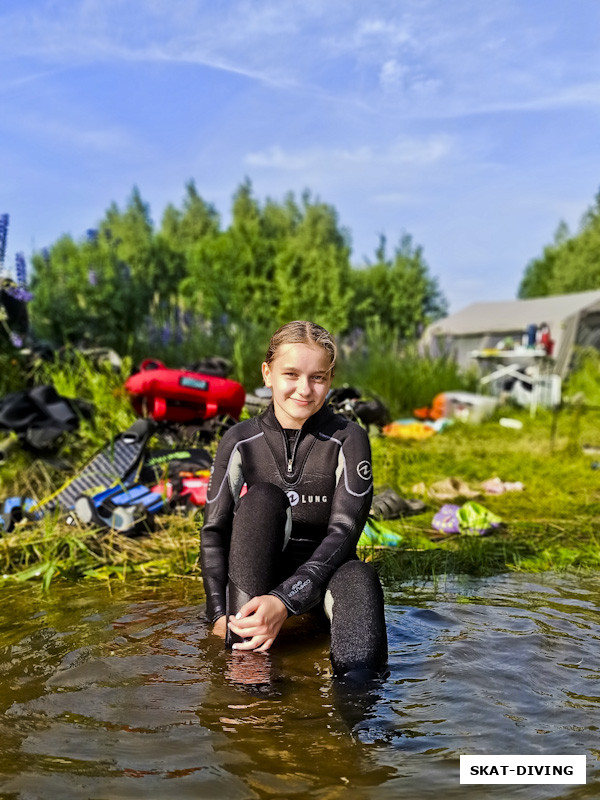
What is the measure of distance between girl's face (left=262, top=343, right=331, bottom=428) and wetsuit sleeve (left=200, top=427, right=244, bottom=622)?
0.82 feet

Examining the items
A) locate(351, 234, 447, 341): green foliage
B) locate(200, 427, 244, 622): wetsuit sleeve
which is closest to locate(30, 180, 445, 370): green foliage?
locate(351, 234, 447, 341): green foliage

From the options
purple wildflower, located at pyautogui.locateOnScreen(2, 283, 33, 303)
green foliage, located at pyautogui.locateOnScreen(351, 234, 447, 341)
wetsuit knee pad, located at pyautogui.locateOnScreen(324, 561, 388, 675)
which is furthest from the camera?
green foliage, located at pyautogui.locateOnScreen(351, 234, 447, 341)

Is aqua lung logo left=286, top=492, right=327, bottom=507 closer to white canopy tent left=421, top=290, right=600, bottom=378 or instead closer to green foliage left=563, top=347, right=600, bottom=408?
green foliage left=563, top=347, right=600, bottom=408

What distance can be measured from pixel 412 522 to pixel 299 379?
7.77 feet

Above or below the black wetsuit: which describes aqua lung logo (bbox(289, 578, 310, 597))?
below

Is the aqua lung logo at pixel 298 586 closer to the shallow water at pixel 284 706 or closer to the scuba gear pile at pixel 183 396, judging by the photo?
the shallow water at pixel 284 706

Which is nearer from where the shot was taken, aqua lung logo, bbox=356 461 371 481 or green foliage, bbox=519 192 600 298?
aqua lung logo, bbox=356 461 371 481

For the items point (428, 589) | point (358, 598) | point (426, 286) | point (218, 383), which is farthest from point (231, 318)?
point (426, 286)

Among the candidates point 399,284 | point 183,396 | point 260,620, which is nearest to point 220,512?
point 260,620

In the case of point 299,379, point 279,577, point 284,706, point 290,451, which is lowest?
point 284,706

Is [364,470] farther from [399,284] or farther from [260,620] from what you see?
[399,284]

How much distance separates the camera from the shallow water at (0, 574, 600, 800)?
1.85 m

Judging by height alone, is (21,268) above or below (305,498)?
above

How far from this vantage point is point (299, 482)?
2.86m
